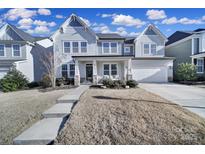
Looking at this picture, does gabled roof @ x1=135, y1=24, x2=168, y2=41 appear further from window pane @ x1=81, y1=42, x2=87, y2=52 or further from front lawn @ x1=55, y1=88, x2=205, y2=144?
front lawn @ x1=55, y1=88, x2=205, y2=144

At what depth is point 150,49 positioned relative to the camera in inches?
831

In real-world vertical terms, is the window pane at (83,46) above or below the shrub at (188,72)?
above

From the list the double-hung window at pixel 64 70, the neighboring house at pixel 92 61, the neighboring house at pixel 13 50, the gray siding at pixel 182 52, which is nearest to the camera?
the neighboring house at pixel 13 50

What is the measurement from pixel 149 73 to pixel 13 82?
15574 millimetres

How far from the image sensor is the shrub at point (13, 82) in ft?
49.9

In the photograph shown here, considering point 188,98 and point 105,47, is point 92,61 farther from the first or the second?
point 188,98

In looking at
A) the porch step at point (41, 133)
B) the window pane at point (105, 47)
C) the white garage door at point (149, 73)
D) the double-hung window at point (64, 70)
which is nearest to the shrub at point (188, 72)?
the white garage door at point (149, 73)

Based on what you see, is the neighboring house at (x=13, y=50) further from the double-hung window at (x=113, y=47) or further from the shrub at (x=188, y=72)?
the shrub at (x=188, y=72)

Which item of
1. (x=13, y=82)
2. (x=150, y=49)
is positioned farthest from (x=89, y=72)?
(x=150, y=49)

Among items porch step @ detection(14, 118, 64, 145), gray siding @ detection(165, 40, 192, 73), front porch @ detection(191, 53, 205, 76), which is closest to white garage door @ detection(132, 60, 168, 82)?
front porch @ detection(191, 53, 205, 76)

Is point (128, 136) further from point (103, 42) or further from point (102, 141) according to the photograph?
point (103, 42)
